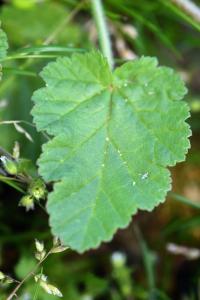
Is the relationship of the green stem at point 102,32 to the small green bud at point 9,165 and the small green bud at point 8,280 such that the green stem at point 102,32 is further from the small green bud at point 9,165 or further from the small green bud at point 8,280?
the small green bud at point 8,280

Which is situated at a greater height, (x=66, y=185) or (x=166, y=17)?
(x=166, y=17)

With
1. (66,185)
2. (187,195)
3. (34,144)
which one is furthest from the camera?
(187,195)

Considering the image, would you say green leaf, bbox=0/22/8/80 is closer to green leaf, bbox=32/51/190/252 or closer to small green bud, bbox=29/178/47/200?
green leaf, bbox=32/51/190/252

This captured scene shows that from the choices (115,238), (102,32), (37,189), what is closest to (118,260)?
(115,238)

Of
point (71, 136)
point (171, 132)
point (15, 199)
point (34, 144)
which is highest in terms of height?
point (171, 132)

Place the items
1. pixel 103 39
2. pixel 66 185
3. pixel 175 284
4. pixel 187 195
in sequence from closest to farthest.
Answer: pixel 66 185
pixel 103 39
pixel 175 284
pixel 187 195

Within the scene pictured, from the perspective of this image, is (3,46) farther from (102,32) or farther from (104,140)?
(102,32)

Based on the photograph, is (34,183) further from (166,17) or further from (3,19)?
(166,17)

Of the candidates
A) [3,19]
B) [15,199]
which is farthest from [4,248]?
[3,19]
